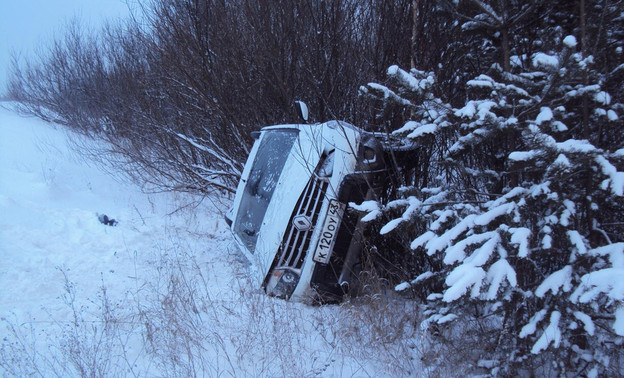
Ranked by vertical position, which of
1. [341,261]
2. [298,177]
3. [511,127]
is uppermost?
[511,127]

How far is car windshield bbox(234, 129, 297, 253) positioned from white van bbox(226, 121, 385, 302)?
26 centimetres

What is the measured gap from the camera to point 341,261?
3420mm

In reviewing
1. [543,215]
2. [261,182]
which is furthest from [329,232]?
[543,215]

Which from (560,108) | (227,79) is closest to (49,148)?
(227,79)

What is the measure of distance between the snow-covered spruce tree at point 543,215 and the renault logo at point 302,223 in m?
0.73

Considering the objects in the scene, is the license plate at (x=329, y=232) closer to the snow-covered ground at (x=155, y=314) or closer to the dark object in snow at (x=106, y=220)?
the snow-covered ground at (x=155, y=314)

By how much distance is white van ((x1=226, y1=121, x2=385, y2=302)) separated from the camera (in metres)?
3.32

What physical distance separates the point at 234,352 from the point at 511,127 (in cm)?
244

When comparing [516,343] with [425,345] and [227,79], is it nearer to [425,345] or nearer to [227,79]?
[425,345]

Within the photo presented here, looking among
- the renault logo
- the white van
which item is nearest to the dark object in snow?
the white van

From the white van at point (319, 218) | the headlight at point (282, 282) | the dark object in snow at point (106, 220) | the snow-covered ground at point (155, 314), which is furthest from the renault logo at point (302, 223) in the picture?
the dark object in snow at point (106, 220)

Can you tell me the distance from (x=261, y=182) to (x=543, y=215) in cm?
274

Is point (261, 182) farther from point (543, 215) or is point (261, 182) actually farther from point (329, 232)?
point (543, 215)

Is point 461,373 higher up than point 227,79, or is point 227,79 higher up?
point 227,79
